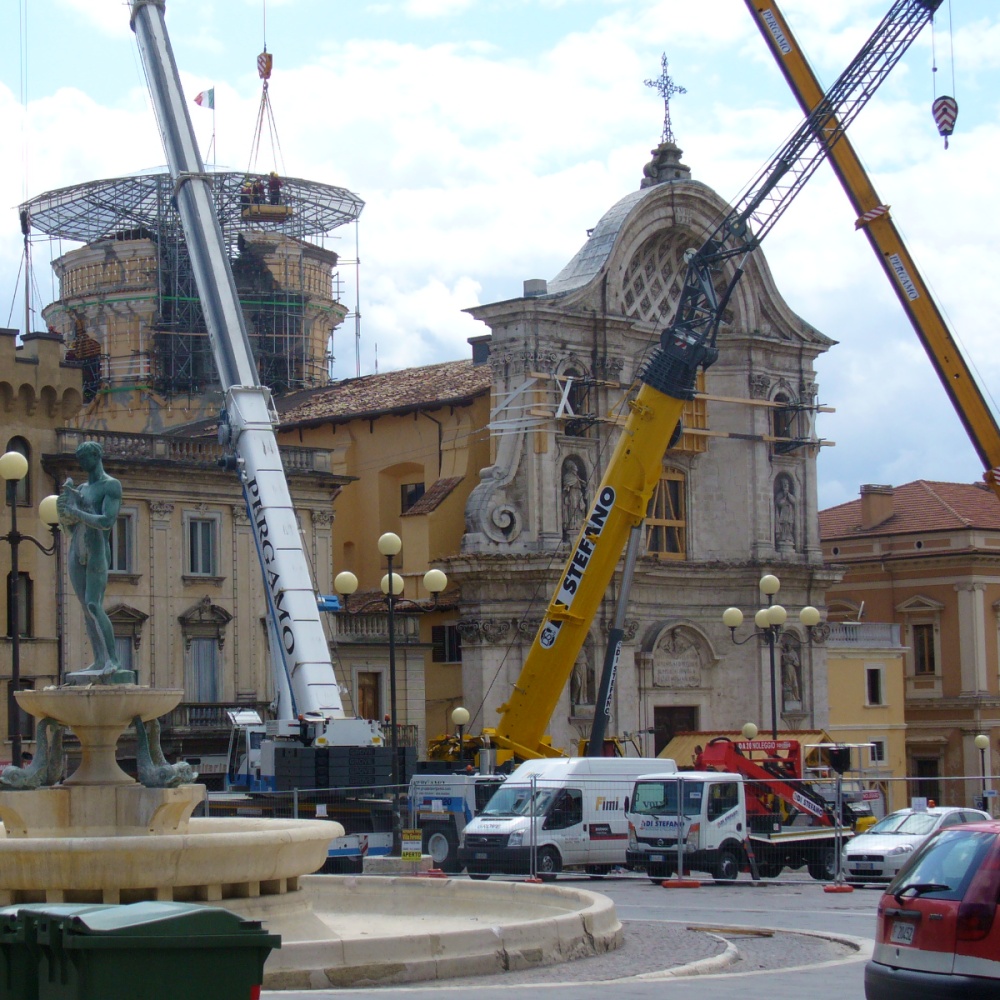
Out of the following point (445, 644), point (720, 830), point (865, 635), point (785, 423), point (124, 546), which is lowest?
point (720, 830)

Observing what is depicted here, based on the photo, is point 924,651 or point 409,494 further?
point 924,651

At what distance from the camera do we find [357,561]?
57.8 metres

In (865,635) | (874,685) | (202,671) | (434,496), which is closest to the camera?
(202,671)

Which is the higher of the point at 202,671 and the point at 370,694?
the point at 202,671

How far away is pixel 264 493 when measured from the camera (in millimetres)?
33750

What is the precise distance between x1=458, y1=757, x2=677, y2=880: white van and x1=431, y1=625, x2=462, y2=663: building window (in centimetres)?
1933

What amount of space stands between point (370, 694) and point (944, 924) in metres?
38.9

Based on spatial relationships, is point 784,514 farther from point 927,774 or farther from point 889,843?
point 889,843

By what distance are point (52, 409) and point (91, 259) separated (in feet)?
78.2

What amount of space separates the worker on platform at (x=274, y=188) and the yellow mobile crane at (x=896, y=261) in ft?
73.8

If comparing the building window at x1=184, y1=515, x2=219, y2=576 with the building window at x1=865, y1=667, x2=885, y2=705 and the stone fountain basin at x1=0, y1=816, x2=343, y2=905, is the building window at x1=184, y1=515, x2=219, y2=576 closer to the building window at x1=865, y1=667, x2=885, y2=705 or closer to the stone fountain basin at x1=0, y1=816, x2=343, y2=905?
the building window at x1=865, y1=667, x2=885, y2=705

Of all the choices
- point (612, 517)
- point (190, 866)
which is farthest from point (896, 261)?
point (190, 866)

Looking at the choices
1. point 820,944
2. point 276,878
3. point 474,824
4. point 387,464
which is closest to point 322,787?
point 474,824

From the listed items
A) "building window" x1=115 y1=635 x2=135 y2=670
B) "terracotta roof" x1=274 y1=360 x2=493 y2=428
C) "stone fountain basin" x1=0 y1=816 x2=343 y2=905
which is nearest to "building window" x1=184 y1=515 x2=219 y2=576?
"building window" x1=115 y1=635 x2=135 y2=670
